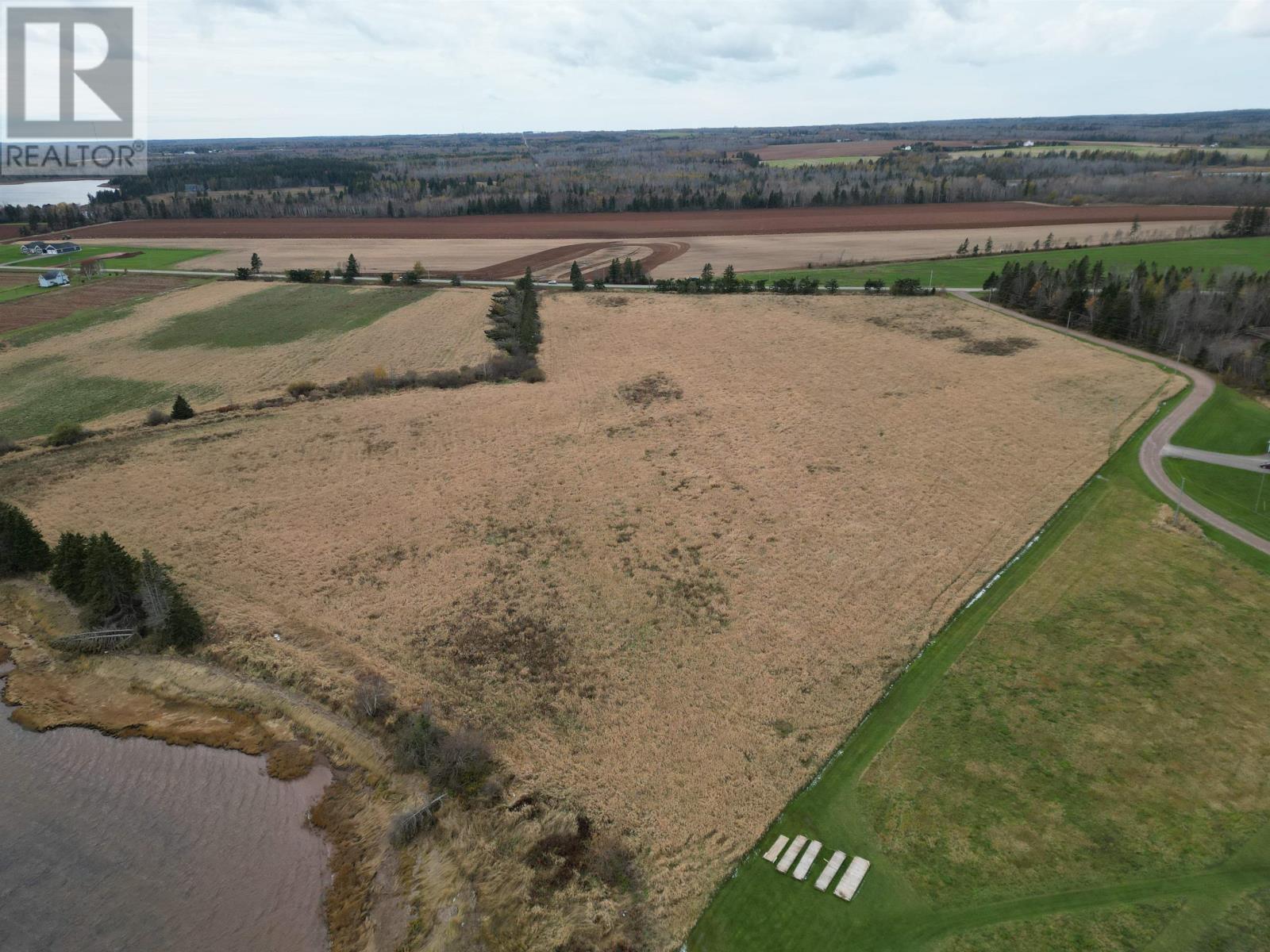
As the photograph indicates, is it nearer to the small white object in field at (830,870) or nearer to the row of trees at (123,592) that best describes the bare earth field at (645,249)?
the row of trees at (123,592)

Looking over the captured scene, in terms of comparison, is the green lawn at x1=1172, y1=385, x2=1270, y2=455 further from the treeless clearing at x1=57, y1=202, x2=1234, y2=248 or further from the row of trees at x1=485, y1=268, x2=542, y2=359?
the treeless clearing at x1=57, y1=202, x2=1234, y2=248

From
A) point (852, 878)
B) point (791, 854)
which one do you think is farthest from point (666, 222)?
point (852, 878)

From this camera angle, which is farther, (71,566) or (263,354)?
(263,354)

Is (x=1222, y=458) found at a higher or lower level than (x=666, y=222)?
lower

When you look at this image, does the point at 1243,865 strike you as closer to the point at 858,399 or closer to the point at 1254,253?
the point at 858,399

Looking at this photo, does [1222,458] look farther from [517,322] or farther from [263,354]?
[263,354]

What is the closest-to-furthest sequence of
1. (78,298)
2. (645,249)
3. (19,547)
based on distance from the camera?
(19,547), (78,298), (645,249)

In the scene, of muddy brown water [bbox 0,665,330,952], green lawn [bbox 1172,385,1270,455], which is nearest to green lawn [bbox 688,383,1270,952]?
muddy brown water [bbox 0,665,330,952]
